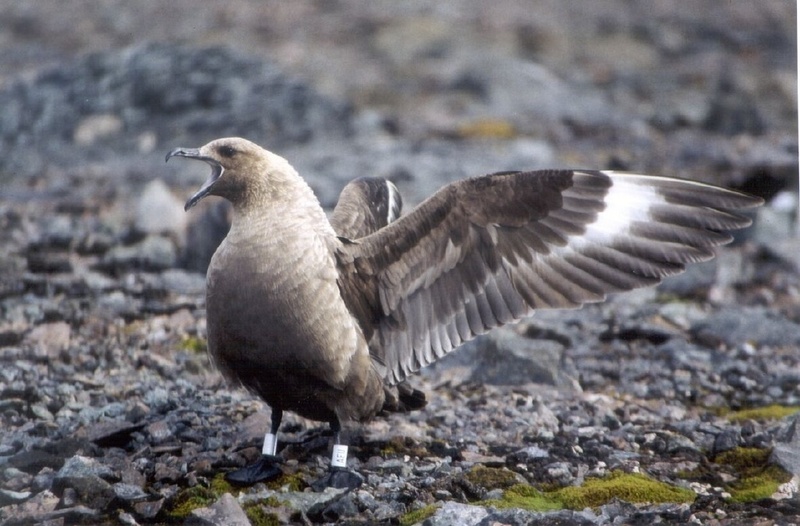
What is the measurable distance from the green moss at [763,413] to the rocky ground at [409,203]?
0.02m

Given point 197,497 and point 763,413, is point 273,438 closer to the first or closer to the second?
point 197,497

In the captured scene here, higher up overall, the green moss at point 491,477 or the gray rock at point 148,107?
the gray rock at point 148,107

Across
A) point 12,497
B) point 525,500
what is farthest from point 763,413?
point 12,497

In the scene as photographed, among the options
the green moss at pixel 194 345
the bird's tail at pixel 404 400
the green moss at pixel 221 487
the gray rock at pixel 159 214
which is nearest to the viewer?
the green moss at pixel 221 487

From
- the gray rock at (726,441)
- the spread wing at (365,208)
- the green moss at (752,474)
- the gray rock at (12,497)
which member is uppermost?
the spread wing at (365,208)

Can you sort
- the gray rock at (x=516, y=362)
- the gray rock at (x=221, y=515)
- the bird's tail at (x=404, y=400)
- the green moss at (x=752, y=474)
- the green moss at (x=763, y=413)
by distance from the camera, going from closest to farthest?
the gray rock at (x=221, y=515) → the green moss at (x=752, y=474) → the bird's tail at (x=404, y=400) → the green moss at (x=763, y=413) → the gray rock at (x=516, y=362)

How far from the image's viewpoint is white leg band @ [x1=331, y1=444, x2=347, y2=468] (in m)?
5.02

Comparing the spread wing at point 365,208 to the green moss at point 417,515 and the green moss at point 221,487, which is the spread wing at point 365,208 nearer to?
the green moss at point 221,487

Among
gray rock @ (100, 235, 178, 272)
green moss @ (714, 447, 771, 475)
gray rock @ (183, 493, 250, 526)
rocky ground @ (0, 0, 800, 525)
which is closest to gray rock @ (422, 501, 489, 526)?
rocky ground @ (0, 0, 800, 525)

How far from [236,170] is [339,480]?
1.55m

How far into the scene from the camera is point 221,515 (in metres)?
4.42

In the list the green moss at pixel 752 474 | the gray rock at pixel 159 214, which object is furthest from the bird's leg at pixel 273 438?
the gray rock at pixel 159 214

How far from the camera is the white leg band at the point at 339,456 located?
5016 mm

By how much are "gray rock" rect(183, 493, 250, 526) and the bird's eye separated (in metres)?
1.66
